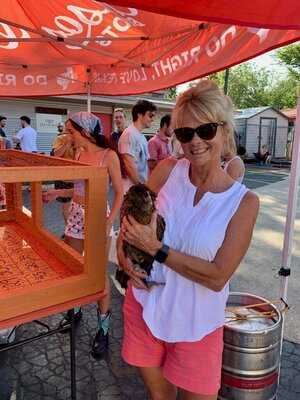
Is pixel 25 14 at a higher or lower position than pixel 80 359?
higher

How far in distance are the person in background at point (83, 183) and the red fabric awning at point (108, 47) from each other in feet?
2.85

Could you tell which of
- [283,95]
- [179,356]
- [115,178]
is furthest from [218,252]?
[283,95]

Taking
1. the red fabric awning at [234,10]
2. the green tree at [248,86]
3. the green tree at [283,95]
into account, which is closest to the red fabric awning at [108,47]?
the red fabric awning at [234,10]

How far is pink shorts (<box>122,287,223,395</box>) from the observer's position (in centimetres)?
148

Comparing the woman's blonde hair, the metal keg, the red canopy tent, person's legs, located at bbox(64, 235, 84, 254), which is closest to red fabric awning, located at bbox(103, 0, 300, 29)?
the red canopy tent

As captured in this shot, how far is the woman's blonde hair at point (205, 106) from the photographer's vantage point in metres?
1.46

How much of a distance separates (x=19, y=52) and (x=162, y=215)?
11.2ft

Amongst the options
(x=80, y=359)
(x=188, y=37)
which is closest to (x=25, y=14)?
(x=188, y=37)

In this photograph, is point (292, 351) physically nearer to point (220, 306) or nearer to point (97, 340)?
point (97, 340)

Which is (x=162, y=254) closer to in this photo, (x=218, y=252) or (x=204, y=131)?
(x=218, y=252)

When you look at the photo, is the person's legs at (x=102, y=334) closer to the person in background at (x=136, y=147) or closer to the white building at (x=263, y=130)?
the person in background at (x=136, y=147)

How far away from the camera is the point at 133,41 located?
12.5 ft

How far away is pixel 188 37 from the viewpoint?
10.2ft

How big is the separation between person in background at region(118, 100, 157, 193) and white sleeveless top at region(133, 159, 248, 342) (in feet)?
7.89
